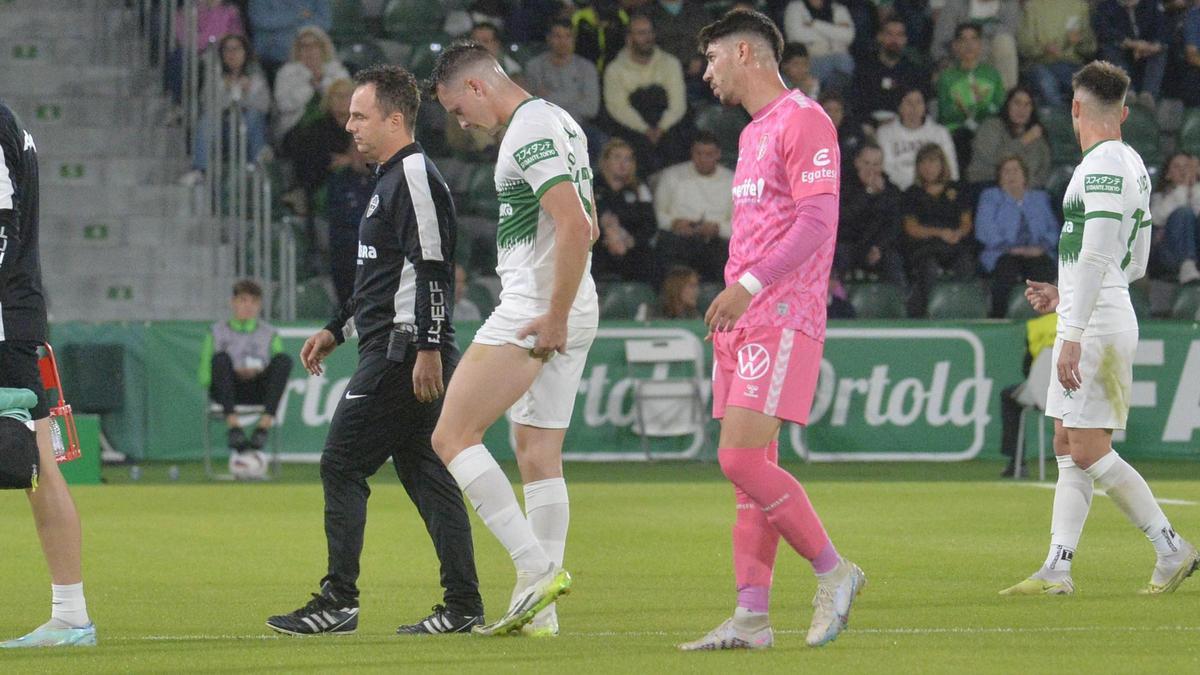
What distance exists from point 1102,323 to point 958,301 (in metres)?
11.0

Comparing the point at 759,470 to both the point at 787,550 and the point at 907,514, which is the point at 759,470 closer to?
the point at 787,550

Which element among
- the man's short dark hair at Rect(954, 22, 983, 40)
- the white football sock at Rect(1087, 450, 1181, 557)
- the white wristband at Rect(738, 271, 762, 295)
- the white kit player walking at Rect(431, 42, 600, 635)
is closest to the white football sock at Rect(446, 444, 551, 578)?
the white kit player walking at Rect(431, 42, 600, 635)

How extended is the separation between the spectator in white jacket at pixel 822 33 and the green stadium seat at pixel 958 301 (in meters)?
3.09

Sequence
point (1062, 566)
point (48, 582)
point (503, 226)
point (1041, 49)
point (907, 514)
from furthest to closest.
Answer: point (1041, 49), point (907, 514), point (48, 582), point (1062, 566), point (503, 226)

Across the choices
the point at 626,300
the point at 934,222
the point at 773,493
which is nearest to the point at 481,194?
the point at 626,300

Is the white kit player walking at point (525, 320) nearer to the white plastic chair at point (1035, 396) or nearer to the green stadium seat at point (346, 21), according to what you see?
the white plastic chair at point (1035, 396)

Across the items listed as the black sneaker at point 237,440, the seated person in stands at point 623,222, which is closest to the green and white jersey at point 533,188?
the black sneaker at point 237,440

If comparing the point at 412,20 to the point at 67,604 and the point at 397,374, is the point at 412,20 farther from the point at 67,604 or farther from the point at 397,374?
the point at 67,604

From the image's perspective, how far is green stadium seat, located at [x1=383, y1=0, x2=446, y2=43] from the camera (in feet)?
69.7

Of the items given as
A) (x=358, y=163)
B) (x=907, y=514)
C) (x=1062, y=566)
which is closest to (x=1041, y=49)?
(x=358, y=163)

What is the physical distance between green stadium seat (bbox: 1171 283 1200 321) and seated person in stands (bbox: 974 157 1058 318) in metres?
1.35

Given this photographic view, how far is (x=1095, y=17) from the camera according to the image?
22.1 metres

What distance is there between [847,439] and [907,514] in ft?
16.6

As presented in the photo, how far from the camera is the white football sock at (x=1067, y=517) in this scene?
316 inches
